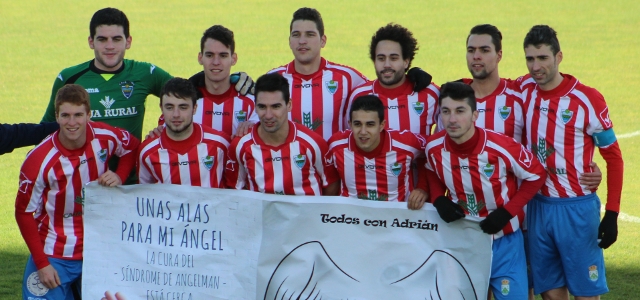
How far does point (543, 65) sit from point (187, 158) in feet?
7.57

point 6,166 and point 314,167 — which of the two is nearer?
point 314,167

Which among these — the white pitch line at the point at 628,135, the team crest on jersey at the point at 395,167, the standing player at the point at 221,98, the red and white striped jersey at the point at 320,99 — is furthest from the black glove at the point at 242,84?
the white pitch line at the point at 628,135

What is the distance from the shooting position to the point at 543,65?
551 centimetres

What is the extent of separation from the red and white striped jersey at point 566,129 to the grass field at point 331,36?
6.16 metres

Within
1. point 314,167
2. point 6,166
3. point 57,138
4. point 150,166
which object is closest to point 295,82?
point 314,167

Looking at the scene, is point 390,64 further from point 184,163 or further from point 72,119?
point 72,119

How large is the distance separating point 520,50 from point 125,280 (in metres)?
13.3

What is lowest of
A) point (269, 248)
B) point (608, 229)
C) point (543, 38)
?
point (269, 248)

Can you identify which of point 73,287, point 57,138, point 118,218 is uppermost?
point 57,138

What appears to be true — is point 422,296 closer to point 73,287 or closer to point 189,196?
point 189,196

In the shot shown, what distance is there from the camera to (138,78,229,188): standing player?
5.56 meters

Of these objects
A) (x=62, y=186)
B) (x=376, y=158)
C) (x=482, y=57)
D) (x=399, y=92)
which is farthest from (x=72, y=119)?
(x=482, y=57)

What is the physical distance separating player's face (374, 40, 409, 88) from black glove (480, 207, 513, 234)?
1.20 meters

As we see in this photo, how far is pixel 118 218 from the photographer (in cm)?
575
